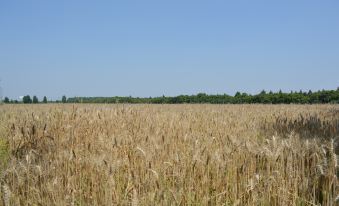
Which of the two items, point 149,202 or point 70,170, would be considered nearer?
point 149,202

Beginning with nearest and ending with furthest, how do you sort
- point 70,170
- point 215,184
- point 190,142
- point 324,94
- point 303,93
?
1. point 215,184
2. point 70,170
3. point 190,142
4. point 324,94
5. point 303,93

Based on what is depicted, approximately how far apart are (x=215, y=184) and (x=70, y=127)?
3506mm

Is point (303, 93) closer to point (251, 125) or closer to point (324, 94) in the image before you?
point (324, 94)

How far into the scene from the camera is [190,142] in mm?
5406

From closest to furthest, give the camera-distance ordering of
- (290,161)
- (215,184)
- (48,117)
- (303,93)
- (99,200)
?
1. (99,200)
2. (215,184)
3. (290,161)
4. (48,117)
5. (303,93)

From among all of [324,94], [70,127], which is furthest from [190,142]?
[324,94]

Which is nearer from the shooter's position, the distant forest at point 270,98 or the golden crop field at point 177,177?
the golden crop field at point 177,177

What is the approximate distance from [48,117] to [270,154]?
17.0 ft

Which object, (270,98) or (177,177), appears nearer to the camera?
(177,177)

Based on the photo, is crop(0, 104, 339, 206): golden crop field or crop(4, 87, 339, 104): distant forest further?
crop(4, 87, 339, 104): distant forest

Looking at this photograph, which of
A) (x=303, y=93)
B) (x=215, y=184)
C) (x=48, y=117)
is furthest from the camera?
(x=303, y=93)

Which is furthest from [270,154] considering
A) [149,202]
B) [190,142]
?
[190,142]

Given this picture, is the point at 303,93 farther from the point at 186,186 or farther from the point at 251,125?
the point at 186,186

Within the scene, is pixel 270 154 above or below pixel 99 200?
above
